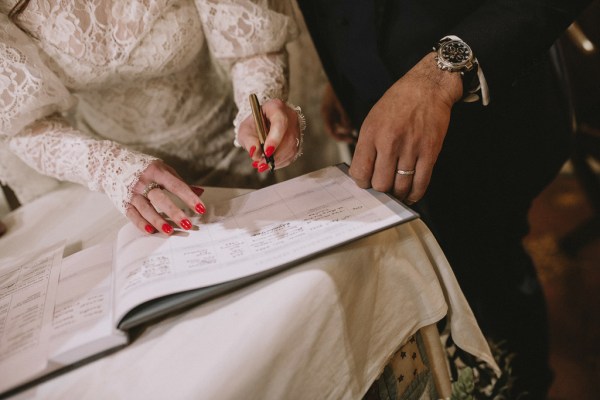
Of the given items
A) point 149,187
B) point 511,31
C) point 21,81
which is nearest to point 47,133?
point 21,81

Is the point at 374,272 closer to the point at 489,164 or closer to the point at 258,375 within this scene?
the point at 258,375

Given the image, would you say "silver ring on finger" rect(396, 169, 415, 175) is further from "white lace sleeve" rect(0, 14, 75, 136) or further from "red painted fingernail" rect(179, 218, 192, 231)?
"white lace sleeve" rect(0, 14, 75, 136)

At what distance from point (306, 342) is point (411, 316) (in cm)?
19

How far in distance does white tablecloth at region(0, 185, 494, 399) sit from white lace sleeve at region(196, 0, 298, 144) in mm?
409

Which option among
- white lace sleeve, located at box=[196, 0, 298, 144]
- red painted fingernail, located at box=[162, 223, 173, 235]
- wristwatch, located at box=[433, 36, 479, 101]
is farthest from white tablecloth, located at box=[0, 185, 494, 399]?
white lace sleeve, located at box=[196, 0, 298, 144]

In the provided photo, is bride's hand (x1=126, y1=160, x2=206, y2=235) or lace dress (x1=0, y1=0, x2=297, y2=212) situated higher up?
lace dress (x1=0, y1=0, x2=297, y2=212)

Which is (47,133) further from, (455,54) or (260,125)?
(455,54)

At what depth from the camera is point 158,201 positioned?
624 millimetres

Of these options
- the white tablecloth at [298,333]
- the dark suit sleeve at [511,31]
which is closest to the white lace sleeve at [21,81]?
the white tablecloth at [298,333]

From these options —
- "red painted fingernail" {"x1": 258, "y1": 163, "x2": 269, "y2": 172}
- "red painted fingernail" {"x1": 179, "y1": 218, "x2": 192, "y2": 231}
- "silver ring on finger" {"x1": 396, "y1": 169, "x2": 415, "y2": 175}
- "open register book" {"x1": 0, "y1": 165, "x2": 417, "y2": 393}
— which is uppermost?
"red painted fingernail" {"x1": 258, "y1": 163, "x2": 269, "y2": 172}

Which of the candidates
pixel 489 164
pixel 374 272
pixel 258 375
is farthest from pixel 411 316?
pixel 489 164

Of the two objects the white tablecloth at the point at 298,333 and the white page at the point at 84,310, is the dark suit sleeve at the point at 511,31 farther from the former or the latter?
the white page at the point at 84,310

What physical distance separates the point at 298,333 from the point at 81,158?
55 cm

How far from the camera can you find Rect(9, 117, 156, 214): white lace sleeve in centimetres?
68
